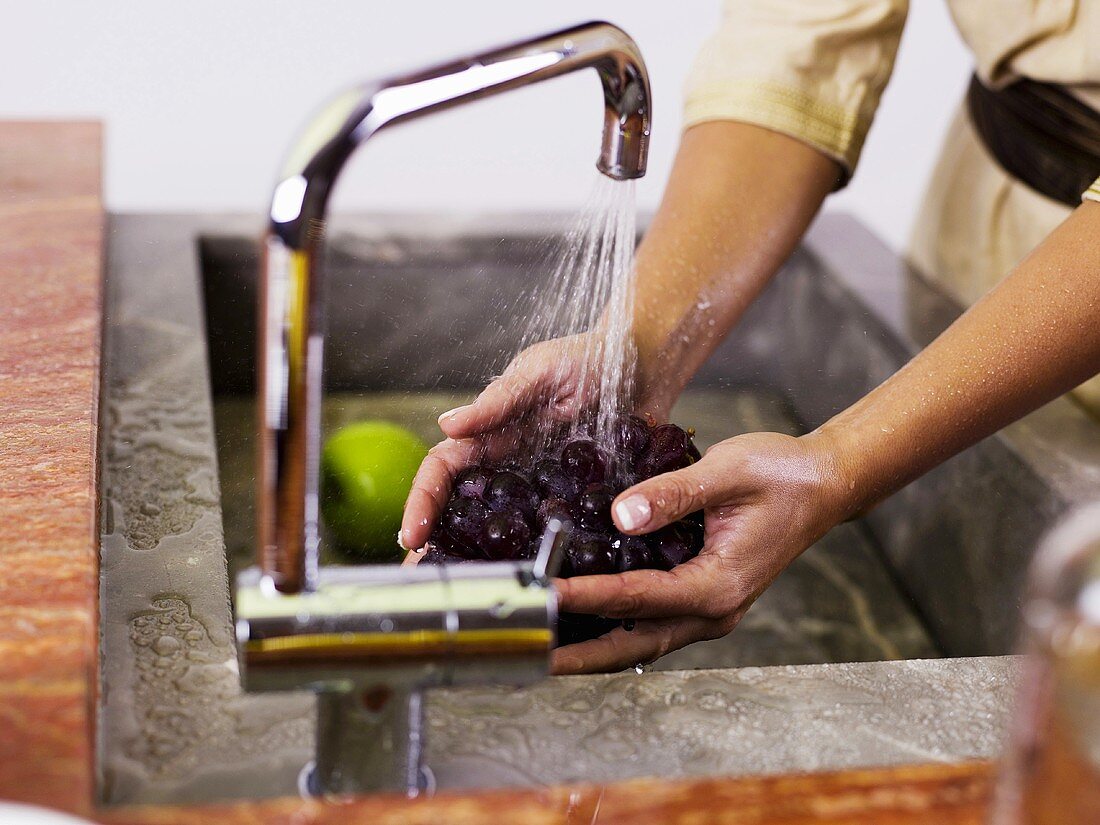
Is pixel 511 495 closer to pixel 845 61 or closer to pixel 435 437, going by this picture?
pixel 435 437

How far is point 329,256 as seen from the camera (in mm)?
1356

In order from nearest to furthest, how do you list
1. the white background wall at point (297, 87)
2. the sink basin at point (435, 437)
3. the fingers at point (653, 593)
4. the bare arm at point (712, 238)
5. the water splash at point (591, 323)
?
the sink basin at point (435, 437)
the fingers at point (653, 593)
the water splash at point (591, 323)
the bare arm at point (712, 238)
the white background wall at point (297, 87)

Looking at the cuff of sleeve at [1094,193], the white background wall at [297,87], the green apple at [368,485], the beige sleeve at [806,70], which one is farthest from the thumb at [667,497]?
the white background wall at [297,87]

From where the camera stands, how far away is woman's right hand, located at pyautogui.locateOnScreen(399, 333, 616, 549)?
0.85 meters

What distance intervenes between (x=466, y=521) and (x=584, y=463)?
89mm

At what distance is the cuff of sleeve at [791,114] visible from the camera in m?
1.13

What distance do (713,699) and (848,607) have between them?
20.6 inches

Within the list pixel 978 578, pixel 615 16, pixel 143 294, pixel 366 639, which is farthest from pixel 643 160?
pixel 615 16

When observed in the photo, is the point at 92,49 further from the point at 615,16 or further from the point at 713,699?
the point at 713,699

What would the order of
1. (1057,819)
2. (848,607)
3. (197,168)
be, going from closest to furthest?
(1057,819) < (848,607) < (197,168)

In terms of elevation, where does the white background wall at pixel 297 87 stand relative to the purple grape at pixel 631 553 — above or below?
below

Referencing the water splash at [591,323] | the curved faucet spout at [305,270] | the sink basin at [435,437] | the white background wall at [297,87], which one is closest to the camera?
the curved faucet spout at [305,270]

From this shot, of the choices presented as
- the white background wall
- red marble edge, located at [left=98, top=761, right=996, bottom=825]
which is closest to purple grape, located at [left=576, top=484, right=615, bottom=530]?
red marble edge, located at [left=98, top=761, right=996, bottom=825]

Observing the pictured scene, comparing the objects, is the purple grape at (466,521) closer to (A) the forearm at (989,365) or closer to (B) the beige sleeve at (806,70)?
(A) the forearm at (989,365)
